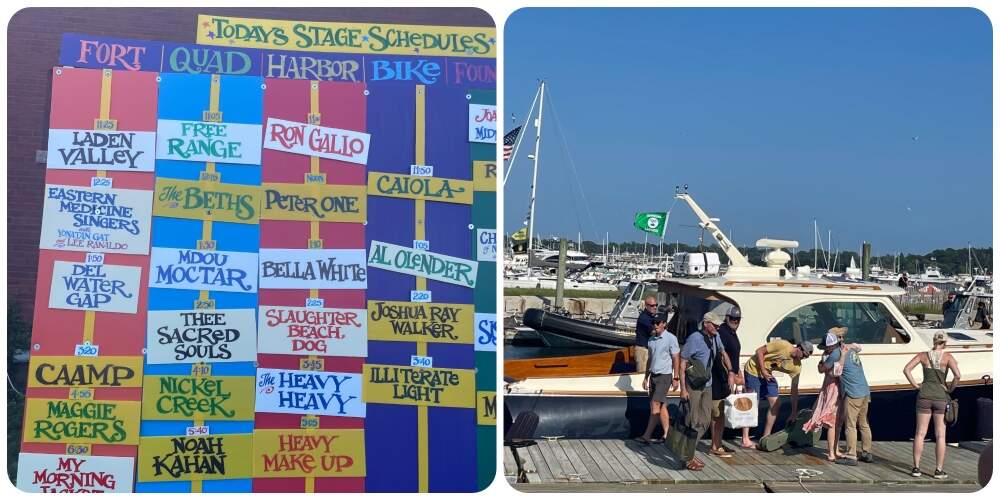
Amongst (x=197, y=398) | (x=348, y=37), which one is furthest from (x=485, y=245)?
(x=197, y=398)

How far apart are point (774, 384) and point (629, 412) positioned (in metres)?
0.81

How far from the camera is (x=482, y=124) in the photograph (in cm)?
340

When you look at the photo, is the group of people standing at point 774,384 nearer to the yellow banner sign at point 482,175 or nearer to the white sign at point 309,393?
the yellow banner sign at point 482,175

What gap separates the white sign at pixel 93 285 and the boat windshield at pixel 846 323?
343 cm

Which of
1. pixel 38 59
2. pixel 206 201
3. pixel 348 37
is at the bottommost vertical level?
pixel 206 201

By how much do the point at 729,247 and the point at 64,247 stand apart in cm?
369

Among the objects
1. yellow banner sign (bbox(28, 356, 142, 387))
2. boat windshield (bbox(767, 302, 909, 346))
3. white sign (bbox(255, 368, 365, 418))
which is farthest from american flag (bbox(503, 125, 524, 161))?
boat windshield (bbox(767, 302, 909, 346))

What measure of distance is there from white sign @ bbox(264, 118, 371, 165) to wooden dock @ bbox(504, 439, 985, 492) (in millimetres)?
1525

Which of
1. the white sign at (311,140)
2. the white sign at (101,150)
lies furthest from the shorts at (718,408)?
the white sign at (101,150)

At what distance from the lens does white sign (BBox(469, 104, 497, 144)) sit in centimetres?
341

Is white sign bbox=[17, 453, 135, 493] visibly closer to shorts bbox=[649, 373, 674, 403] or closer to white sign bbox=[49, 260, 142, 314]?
white sign bbox=[49, 260, 142, 314]

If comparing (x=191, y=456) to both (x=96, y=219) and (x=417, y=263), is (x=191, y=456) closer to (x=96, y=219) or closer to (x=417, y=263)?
(x=96, y=219)

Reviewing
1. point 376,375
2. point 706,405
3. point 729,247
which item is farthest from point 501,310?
point 729,247

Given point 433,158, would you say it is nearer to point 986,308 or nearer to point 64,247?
point 64,247
